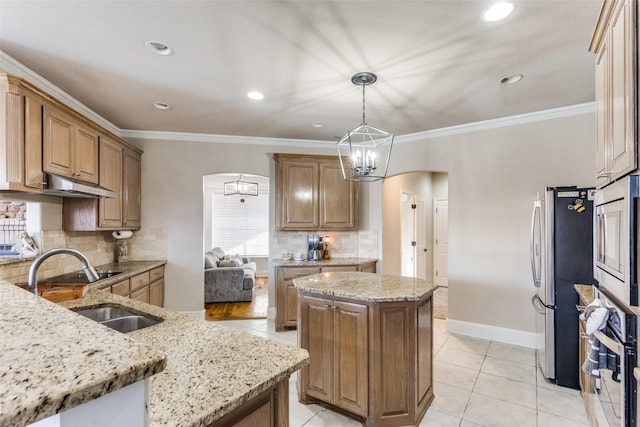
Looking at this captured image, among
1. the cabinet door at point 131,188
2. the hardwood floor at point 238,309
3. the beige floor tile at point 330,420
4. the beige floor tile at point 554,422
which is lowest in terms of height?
the hardwood floor at point 238,309

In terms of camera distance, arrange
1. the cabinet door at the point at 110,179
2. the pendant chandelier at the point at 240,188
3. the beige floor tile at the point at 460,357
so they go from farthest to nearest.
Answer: the pendant chandelier at the point at 240,188, the cabinet door at the point at 110,179, the beige floor tile at the point at 460,357

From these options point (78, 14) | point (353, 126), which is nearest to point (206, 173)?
→ point (353, 126)

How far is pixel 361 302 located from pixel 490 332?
2.65 meters

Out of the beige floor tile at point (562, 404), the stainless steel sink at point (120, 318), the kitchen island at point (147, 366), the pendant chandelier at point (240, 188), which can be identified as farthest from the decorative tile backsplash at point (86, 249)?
the beige floor tile at point (562, 404)

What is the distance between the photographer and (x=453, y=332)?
409 cm

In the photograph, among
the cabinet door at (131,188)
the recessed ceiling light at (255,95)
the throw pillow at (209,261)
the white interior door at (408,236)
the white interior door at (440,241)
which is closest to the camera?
the recessed ceiling light at (255,95)

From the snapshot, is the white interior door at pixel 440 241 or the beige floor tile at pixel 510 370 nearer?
the beige floor tile at pixel 510 370

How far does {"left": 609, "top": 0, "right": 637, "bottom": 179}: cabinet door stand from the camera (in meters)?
1.15

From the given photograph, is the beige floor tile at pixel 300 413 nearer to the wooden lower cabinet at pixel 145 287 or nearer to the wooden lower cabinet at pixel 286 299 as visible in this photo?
the wooden lower cabinet at pixel 286 299

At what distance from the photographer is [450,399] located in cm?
255

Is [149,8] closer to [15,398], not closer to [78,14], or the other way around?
[78,14]

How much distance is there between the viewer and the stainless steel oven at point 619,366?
116 cm

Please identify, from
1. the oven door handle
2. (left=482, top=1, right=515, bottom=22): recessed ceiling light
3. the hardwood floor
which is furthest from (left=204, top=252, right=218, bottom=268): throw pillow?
the oven door handle

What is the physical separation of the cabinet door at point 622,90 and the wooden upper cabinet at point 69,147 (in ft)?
11.9
